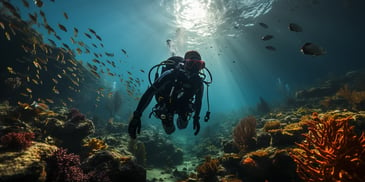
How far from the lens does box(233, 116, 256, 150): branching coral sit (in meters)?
7.27

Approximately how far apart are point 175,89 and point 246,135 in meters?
4.57

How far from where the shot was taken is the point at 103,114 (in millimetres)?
29375

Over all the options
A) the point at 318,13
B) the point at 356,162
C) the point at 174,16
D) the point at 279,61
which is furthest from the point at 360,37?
the point at 356,162

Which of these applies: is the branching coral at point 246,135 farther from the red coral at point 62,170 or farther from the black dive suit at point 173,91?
the red coral at point 62,170

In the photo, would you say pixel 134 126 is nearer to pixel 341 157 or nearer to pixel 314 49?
pixel 341 157

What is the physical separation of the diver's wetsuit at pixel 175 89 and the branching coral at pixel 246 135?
3.82m

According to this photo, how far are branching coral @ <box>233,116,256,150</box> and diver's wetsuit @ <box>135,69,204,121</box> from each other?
382cm

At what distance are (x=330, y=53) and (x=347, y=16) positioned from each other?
1841 cm

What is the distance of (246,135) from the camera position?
7.53 meters

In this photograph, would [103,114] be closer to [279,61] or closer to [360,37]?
[279,61]

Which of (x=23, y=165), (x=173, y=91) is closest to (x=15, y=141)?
(x=23, y=165)

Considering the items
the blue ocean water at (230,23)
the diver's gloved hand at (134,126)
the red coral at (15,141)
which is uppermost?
the blue ocean water at (230,23)

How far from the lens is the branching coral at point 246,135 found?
286 inches

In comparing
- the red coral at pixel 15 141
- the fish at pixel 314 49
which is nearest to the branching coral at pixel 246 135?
the fish at pixel 314 49
